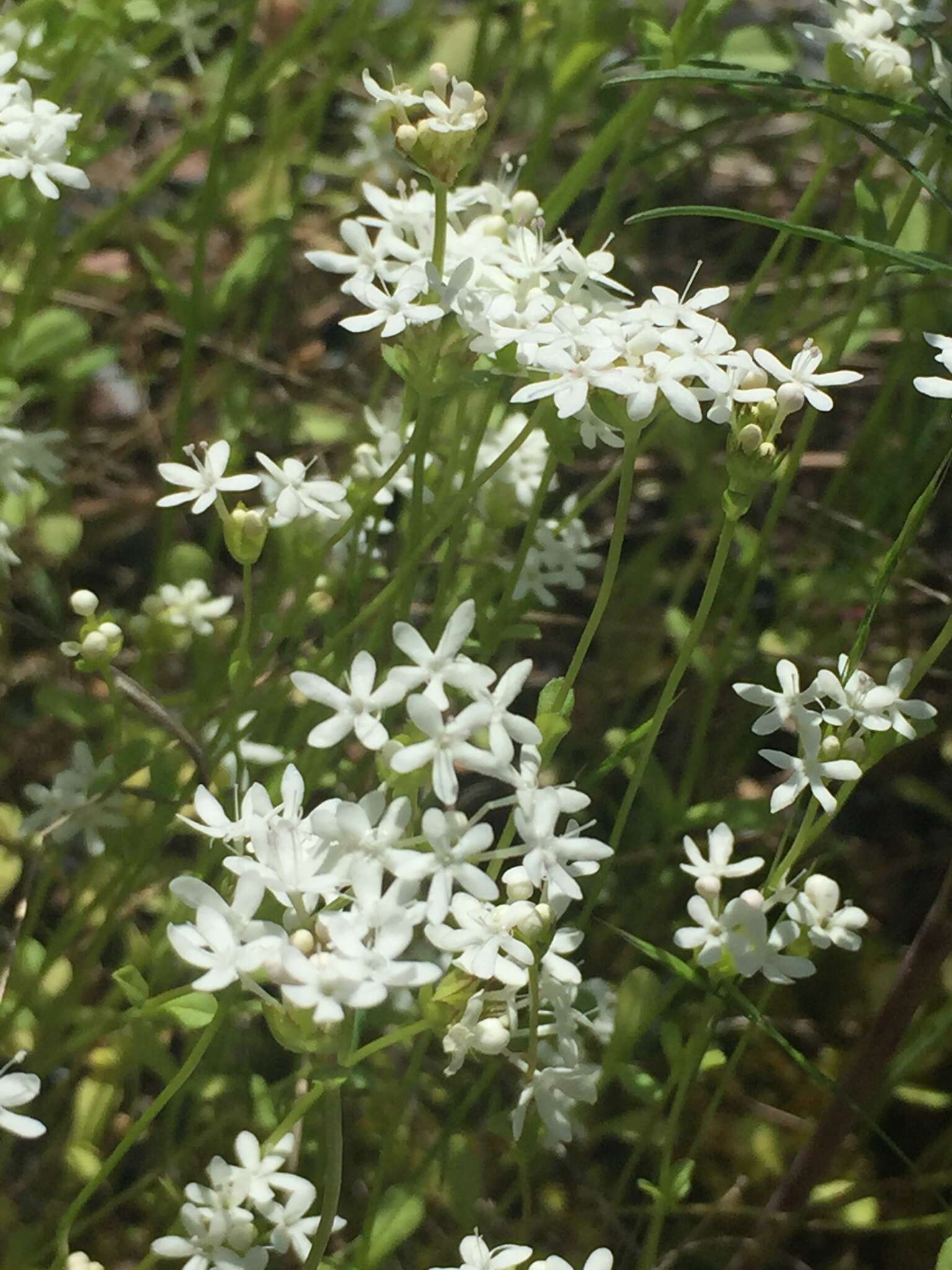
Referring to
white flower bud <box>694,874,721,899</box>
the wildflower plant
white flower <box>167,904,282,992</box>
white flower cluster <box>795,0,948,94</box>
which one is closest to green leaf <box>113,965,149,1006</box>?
the wildflower plant

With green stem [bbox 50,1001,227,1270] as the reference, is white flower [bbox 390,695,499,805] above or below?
above

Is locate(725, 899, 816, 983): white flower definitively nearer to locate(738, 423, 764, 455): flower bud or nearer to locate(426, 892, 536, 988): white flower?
locate(426, 892, 536, 988): white flower

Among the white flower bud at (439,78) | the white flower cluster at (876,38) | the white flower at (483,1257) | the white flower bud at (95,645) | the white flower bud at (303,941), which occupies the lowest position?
the white flower at (483,1257)

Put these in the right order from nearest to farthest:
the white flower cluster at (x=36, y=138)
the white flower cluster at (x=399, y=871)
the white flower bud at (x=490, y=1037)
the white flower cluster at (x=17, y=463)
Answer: the white flower cluster at (x=399, y=871) < the white flower bud at (x=490, y=1037) < the white flower cluster at (x=36, y=138) < the white flower cluster at (x=17, y=463)

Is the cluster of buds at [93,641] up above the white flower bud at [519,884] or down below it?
below

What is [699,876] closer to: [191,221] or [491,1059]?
[491,1059]

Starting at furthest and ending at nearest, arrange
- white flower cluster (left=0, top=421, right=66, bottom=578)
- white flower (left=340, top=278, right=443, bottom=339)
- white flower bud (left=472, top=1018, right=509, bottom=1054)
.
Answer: white flower cluster (left=0, top=421, right=66, bottom=578) → white flower (left=340, top=278, right=443, bottom=339) → white flower bud (left=472, top=1018, right=509, bottom=1054)

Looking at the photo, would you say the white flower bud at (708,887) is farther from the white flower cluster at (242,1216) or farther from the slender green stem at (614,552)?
the white flower cluster at (242,1216)

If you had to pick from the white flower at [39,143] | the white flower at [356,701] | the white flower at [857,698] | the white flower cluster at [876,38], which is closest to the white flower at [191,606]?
the white flower at [39,143]
